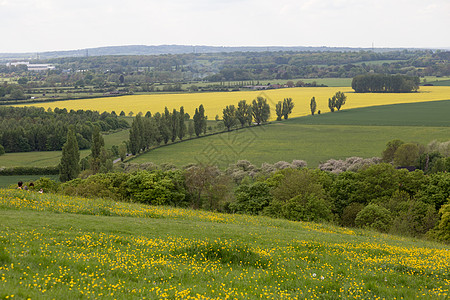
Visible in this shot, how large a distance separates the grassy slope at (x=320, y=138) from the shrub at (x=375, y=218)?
2126 inches

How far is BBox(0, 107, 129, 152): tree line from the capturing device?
12188 cm

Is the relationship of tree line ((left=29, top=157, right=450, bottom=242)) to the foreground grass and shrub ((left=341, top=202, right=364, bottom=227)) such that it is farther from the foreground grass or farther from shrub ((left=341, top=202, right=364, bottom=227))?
the foreground grass

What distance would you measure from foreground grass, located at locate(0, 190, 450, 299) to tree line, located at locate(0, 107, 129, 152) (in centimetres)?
10826

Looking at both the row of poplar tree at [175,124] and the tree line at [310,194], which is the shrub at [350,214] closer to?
the tree line at [310,194]

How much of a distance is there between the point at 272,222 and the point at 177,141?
9491cm

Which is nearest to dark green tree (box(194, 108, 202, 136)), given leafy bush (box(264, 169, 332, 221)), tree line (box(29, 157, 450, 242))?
tree line (box(29, 157, 450, 242))

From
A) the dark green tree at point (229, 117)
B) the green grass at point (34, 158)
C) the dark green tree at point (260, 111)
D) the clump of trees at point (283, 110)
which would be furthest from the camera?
the clump of trees at point (283, 110)

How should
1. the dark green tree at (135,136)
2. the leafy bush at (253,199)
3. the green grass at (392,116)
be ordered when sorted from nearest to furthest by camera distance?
the leafy bush at (253,199), the dark green tree at (135,136), the green grass at (392,116)

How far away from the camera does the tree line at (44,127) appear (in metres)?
122

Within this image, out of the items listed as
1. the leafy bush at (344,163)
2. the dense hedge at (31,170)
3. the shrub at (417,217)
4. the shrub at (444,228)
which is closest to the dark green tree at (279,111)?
the leafy bush at (344,163)

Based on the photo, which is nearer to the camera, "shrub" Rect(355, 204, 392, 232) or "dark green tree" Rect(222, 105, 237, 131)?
"shrub" Rect(355, 204, 392, 232)

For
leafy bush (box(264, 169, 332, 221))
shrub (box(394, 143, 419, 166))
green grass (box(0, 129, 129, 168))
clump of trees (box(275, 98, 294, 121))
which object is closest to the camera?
leafy bush (box(264, 169, 332, 221))

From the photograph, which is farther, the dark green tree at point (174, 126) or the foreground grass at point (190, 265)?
the dark green tree at point (174, 126)

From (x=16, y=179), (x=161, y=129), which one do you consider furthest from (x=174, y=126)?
(x=16, y=179)
